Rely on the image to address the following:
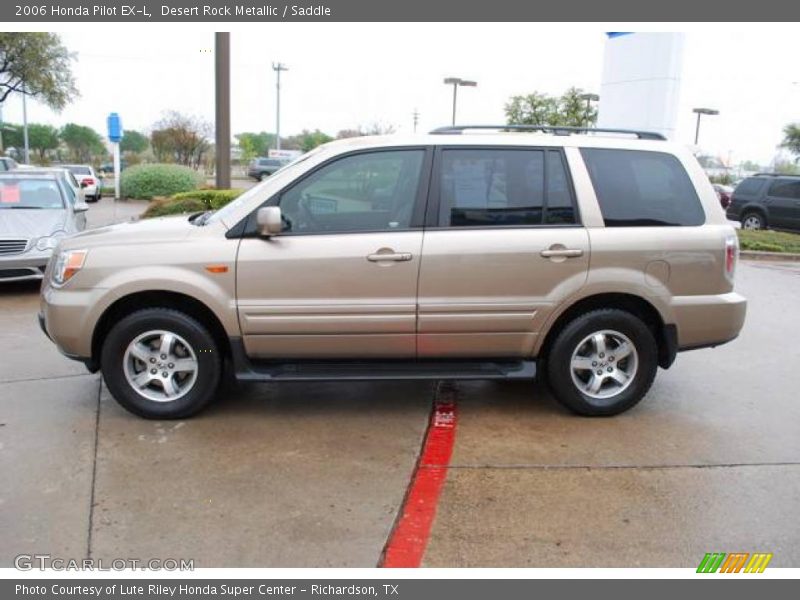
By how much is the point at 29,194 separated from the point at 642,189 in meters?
8.23

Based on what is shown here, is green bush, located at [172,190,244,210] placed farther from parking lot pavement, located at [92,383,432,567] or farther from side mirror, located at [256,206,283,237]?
side mirror, located at [256,206,283,237]

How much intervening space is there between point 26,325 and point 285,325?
12.7 ft

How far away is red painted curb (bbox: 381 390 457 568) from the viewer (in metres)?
3.07

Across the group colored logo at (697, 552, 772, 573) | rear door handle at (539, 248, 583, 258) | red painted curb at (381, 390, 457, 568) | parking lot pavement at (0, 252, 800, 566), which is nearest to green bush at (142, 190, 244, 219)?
parking lot pavement at (0, 252, 800, 566)

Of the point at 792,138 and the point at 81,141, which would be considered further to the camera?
the point at 81,141

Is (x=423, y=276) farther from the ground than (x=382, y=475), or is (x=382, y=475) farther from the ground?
(x=423, y=276)

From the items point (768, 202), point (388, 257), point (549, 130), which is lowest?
point (388, 257)

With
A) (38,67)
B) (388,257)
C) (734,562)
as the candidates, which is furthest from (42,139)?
(734,562)

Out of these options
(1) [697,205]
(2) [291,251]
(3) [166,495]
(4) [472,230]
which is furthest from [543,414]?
(3) [166,495]

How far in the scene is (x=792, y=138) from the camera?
52344 millimetres

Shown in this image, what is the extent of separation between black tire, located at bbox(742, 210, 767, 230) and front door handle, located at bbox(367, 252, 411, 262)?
15.9 metres

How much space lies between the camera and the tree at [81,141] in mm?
66756

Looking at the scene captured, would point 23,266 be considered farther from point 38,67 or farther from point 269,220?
point 38,67

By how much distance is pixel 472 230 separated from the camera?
4.39 m
